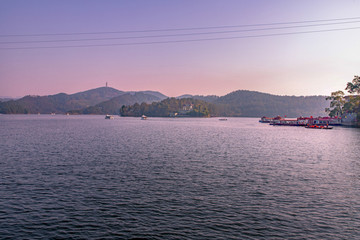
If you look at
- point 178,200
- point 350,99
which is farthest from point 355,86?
point 178,200

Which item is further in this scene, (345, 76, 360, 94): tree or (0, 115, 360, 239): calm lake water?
(345, 76, 360, 94): tree

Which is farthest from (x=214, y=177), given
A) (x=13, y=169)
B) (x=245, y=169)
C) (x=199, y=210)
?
(x=13, y=169)

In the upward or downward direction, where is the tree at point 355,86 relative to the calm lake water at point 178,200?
upward

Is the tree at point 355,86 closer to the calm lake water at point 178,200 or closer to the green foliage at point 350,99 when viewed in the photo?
the green foliage at point 350,99

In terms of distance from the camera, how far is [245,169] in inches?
1670

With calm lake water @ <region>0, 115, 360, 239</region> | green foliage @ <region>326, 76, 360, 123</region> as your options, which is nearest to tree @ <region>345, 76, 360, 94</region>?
green foliage @ <region>326, 76, 360, 123</region>

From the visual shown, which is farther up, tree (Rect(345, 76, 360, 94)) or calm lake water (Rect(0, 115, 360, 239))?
tree (Rect(345, 76, 360, 94))

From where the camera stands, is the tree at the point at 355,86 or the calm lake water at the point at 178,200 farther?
the tree at the point at 355,86

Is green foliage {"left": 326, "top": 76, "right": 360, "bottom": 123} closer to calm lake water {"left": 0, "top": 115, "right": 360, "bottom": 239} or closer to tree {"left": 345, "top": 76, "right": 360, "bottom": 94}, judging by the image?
tree {"left": 345, "top": 76, "right": 360, "bottom": 94}

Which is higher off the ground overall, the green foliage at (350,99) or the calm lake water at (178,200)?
the green foliage at (350,99)

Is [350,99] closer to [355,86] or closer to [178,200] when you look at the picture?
[355,86]

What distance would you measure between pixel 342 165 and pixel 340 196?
21167 millimetres

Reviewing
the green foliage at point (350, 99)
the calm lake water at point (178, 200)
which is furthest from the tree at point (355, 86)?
the calm lake water at point (178, 200)

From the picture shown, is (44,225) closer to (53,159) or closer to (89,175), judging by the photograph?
(89,175)
